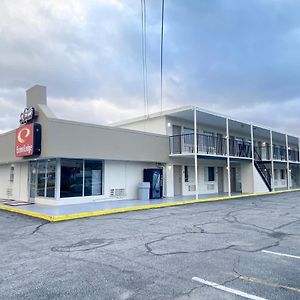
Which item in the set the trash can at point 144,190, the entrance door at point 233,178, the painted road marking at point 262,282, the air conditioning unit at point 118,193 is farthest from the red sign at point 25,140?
the entrance door at point 233,178

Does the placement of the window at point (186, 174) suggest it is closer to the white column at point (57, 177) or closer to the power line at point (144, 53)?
the power line at point (144, 53)

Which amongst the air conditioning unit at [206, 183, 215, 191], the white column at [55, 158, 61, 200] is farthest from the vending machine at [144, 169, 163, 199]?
the air conditioning unit at [206, 183, 215, 191]

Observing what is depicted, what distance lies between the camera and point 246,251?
241 inches

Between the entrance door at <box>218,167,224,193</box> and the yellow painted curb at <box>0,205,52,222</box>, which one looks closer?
the yellow painted curb at <box>0,205,52,222</box>

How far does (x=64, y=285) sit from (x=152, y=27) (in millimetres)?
12721

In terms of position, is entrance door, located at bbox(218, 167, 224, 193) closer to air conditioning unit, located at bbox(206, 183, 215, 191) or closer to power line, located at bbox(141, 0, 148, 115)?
air conditioning unit, located at bbox(206, 183, 215, 191)

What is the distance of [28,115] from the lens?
47.5ft

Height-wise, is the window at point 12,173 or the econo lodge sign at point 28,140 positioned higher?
the econo lodge sign at point 28,140

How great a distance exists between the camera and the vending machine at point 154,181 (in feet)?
57.5

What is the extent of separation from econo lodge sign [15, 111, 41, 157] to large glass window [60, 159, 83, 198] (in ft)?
5.38

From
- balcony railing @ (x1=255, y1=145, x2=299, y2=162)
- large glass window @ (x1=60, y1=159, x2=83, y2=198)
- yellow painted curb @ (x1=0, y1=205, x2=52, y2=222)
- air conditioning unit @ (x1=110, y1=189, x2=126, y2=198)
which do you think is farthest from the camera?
balcony railing @ (x1=255, y1=145, x2=299, y2=162)

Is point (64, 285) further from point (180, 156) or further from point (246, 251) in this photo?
point (180, 156)

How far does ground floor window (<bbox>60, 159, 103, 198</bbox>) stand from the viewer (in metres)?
14.7

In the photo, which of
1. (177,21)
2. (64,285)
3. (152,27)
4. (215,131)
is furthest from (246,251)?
(215,131)
